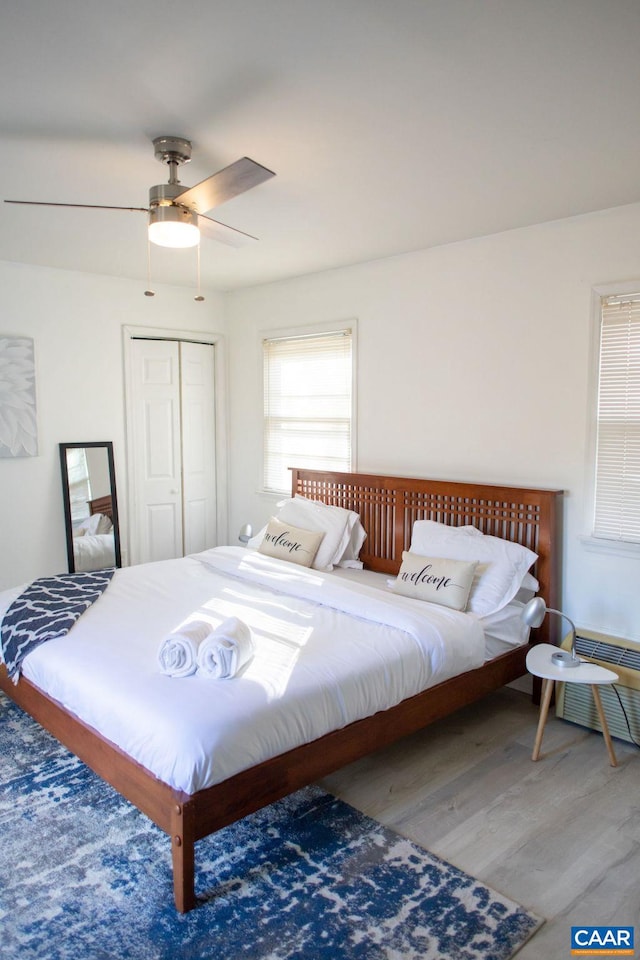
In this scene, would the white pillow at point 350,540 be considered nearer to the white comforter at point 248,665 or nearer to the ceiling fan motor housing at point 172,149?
the white comforter at point 248,665

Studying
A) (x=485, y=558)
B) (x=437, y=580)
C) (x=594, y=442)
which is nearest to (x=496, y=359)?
(x=594, y=442)

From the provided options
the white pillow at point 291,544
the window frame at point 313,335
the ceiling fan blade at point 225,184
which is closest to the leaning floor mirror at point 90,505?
the window frame at point 313,335

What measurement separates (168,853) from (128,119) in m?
2.65

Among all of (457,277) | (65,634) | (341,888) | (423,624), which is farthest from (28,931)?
(457,277)

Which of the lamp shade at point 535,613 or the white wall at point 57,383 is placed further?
the white wall at point 57,383

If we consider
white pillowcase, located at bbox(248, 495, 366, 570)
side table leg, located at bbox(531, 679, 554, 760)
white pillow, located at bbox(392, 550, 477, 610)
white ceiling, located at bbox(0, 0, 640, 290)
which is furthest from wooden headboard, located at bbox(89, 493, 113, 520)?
side table leg, located at bbox(531, 679, 554, 760)

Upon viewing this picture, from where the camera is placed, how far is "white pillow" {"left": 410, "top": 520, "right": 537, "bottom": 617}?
3373mm

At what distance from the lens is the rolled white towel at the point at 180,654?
94.6 inches

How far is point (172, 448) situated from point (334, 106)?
3720mm

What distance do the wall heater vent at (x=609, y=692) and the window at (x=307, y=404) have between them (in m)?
2.15

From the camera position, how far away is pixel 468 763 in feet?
9.64

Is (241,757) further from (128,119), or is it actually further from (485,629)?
(128,119)

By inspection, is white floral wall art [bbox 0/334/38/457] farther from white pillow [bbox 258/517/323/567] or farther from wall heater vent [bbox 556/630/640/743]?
wall heater vent [bbox 556/630/640/743]

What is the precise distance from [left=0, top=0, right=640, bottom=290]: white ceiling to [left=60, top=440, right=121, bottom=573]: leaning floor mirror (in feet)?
5.99
